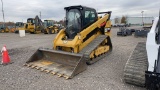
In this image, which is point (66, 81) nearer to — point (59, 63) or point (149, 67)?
point (59, 63)

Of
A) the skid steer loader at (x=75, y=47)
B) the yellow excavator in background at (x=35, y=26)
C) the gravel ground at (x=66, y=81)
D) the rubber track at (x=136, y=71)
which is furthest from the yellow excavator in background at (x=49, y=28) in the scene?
the rubber track at (x=136, y=71)

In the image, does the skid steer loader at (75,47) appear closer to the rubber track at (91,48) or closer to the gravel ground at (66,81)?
the rubber track at (91,48)

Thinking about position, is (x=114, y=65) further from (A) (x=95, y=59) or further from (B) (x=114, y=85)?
(B) (x=114, y=85)

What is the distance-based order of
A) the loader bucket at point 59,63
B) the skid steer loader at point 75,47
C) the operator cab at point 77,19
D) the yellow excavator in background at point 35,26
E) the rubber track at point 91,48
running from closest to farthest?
1. the loader bucket at point 59,63
2. the skid steer loader at point 75,47
3. the rubber track at point 91,48
4. the operator cab at point 77,19
5. the yellow excavator in background at point 35,26

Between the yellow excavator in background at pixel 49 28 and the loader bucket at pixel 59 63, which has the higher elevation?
Answer: the yellow excavator in background at pixel 49 28

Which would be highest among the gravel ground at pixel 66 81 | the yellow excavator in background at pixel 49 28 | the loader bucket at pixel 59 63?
the yellow excavator in background at pixel 49 28

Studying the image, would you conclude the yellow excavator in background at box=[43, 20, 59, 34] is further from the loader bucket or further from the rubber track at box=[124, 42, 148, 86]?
the rubber track at box=[124, 42, 148, 86]

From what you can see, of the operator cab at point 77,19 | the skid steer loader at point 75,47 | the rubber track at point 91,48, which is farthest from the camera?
the operator cab at point 77,19

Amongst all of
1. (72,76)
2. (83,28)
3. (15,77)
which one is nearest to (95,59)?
(83,28)

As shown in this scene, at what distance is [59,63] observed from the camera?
6.14 meters

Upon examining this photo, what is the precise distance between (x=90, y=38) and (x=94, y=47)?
2.74ft

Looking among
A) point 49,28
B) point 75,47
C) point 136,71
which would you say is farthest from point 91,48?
point 49,28

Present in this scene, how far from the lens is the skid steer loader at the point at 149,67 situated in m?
3.42

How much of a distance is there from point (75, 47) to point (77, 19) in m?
1.52
